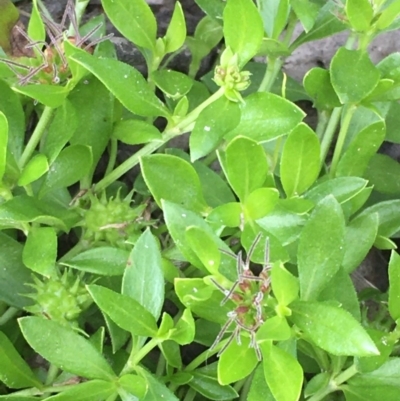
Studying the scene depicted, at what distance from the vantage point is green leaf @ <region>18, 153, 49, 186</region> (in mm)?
716

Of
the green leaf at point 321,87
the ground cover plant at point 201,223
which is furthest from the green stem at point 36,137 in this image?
the green leaf at point 321,87

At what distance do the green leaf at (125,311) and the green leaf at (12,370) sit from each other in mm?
161

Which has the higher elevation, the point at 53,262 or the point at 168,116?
the point at 168,116

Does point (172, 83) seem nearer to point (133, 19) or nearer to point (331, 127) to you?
point (133, 19)

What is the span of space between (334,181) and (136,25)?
315 millimetres

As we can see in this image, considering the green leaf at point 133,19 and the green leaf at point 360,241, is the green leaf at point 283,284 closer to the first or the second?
the green leaf at point 360,241

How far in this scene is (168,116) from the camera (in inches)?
30.1

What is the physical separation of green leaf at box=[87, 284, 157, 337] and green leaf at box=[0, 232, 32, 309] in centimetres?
18

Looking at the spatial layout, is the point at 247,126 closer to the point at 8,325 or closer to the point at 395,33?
the point at 8,325

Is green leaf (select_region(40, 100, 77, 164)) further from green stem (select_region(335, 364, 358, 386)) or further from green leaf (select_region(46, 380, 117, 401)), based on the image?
green stem (select_region(335, 364, 358, 386))

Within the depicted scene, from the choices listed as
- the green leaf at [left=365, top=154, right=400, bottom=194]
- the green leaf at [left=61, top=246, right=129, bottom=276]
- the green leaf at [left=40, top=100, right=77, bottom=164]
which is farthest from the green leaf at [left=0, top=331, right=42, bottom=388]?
the green leaf at [left=365, top=154, right=400, bottom=194]

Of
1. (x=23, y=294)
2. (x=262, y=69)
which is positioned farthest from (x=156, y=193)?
(x=262, y=69)

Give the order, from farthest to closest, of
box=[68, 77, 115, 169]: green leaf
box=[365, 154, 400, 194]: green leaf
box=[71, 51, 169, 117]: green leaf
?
box=[365, 154, 400, 194]: green leaf, box=[68, 77, 115, 169]: green leaf, box=[71, 51, 169, 117]: green leaf

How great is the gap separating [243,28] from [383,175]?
0.35 meters
